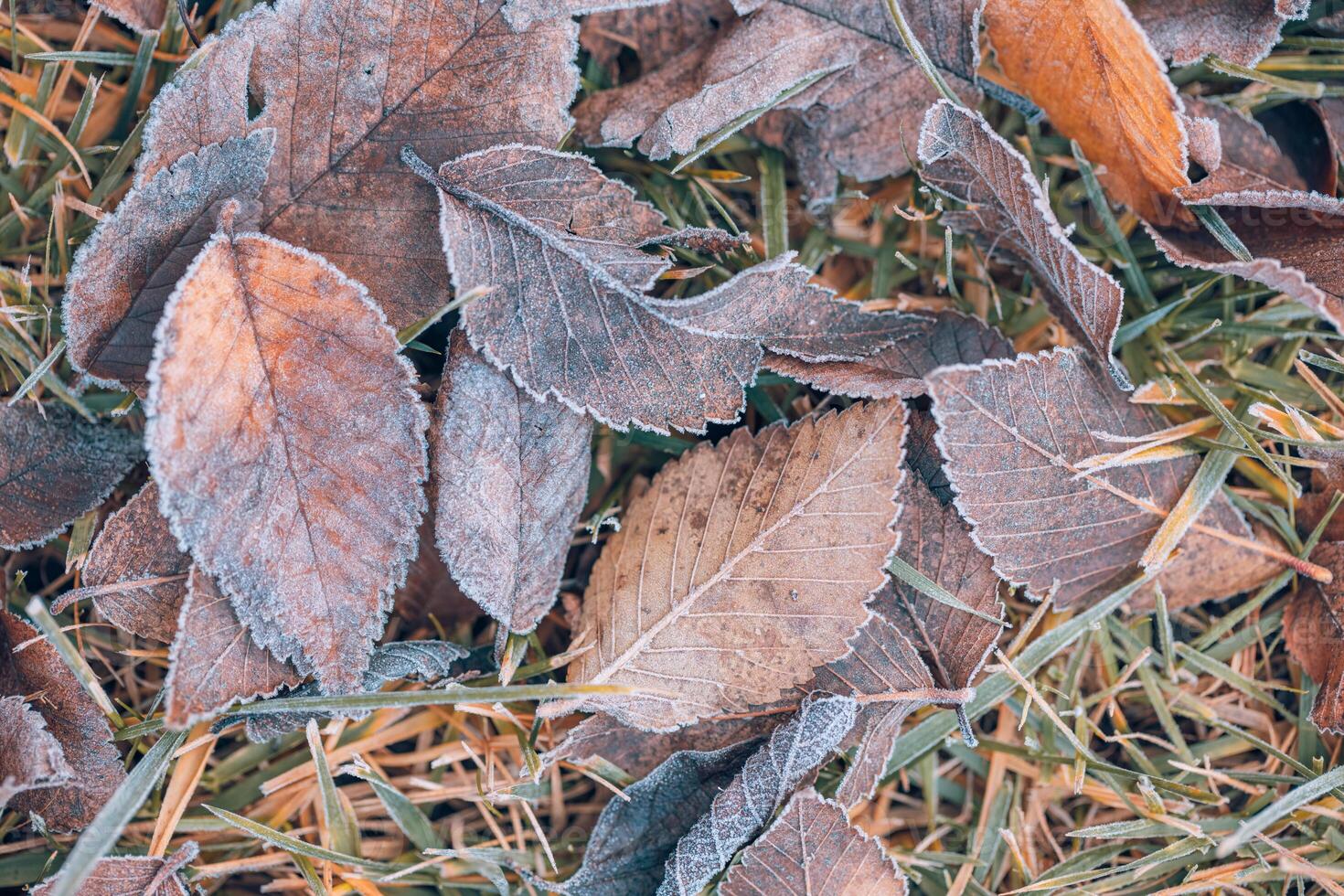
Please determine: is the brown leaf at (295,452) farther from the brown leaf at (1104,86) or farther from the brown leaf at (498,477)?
the brown leaf at (1104,86)

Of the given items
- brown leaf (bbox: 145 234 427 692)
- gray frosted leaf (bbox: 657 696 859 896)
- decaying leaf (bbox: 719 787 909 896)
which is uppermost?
brown leaf (bbox: 145 234 427 692)

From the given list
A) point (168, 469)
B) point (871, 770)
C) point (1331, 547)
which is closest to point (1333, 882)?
point (1331, 547)

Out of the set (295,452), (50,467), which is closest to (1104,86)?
(295,452)

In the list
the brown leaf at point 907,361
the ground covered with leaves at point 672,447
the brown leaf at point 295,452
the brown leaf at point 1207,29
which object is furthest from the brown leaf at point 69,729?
the brown leaf at point 1207,29

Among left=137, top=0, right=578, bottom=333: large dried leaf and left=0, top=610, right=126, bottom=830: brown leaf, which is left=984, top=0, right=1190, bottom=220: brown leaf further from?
left=0, top=610, right=126, bottom=830: brown leaf

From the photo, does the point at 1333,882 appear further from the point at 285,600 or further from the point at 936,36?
the point at 285,600

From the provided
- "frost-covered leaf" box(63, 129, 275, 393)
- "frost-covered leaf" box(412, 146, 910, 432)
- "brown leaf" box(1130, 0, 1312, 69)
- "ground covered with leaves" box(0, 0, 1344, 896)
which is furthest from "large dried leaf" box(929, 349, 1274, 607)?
"frost-covered leaf" box(63, 129, 275, 393)
